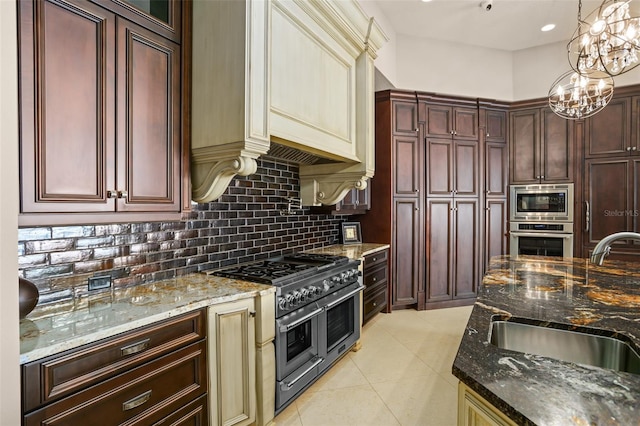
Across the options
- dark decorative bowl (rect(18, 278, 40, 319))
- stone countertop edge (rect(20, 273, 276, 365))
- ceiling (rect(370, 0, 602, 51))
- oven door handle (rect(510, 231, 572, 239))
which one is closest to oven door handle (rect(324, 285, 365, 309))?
stone countertop edge (rect(20, 273, 276, 365))

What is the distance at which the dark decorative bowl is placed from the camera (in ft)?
3.75

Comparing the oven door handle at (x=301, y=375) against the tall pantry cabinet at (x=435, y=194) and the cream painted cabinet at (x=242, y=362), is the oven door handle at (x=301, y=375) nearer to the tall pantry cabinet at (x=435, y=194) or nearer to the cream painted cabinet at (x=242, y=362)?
the cream painted cabinet at (x=242, y=362)

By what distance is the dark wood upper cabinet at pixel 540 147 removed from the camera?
400 centimetres

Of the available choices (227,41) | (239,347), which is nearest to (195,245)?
(239,347)

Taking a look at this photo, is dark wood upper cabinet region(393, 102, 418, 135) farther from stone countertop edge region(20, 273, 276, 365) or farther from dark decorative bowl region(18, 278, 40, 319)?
dark decorative bowl region(18, 278, 40, 319)

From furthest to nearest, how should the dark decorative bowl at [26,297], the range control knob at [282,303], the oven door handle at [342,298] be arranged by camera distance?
the oven door handle at [342,298], the range control knob at [282,303], the dark decorative bowl at [26,297]

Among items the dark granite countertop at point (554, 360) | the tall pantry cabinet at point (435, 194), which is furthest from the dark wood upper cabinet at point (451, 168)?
the dark granite countertop at point (554, 360)

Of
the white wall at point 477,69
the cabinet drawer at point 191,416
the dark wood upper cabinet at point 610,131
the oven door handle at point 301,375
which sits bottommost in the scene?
the oven door handle at point 301,375

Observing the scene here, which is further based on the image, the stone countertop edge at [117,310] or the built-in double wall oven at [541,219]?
the built-in double wall oven at [541,219]

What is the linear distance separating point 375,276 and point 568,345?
2347 millimetres

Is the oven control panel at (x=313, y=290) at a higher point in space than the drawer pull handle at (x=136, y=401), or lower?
higher

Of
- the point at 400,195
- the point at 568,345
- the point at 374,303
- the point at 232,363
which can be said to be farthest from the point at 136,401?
the point at 400,195

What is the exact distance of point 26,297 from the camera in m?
1.17

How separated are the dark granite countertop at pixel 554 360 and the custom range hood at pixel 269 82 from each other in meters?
1.43
